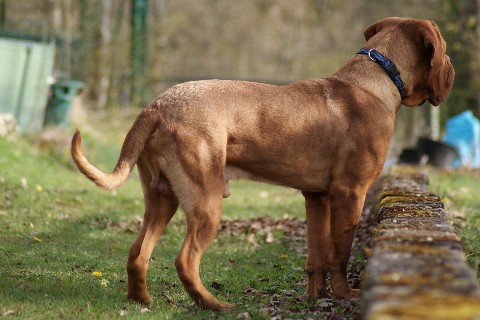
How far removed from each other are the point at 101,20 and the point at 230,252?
13820 millimetres

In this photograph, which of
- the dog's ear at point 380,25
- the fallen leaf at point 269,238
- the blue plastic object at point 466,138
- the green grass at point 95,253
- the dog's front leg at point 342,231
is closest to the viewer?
the green grass at point 95,253

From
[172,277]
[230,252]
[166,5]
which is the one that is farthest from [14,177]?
[166,5]

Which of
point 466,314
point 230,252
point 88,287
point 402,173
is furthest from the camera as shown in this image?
point 402,173

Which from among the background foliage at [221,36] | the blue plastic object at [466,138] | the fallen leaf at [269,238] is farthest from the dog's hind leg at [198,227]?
the background foliage at [221,36]

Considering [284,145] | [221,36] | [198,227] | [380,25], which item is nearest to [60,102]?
[380,25]

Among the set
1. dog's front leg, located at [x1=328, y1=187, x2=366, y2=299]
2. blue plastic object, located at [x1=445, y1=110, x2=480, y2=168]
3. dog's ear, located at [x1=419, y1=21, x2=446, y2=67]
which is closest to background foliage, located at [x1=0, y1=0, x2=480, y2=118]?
blue plastic object, located at [x1=445, y1=110, x2=480, y2=168]

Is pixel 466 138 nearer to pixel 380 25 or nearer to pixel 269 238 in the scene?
pixel 269 238

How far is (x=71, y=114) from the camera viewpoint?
15.7 m

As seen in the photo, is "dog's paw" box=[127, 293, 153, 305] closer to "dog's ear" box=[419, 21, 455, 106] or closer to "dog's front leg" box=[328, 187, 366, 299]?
"dog's front leg" box=[328, 187, 366, 299]

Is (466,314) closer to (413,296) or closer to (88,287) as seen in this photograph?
(413,296)

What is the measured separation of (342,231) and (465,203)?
447 centimetres

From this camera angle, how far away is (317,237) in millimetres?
5621

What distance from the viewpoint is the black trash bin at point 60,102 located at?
14.3 m

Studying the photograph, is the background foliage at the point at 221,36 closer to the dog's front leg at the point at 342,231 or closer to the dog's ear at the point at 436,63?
the dog's ear at the point at 436,63
